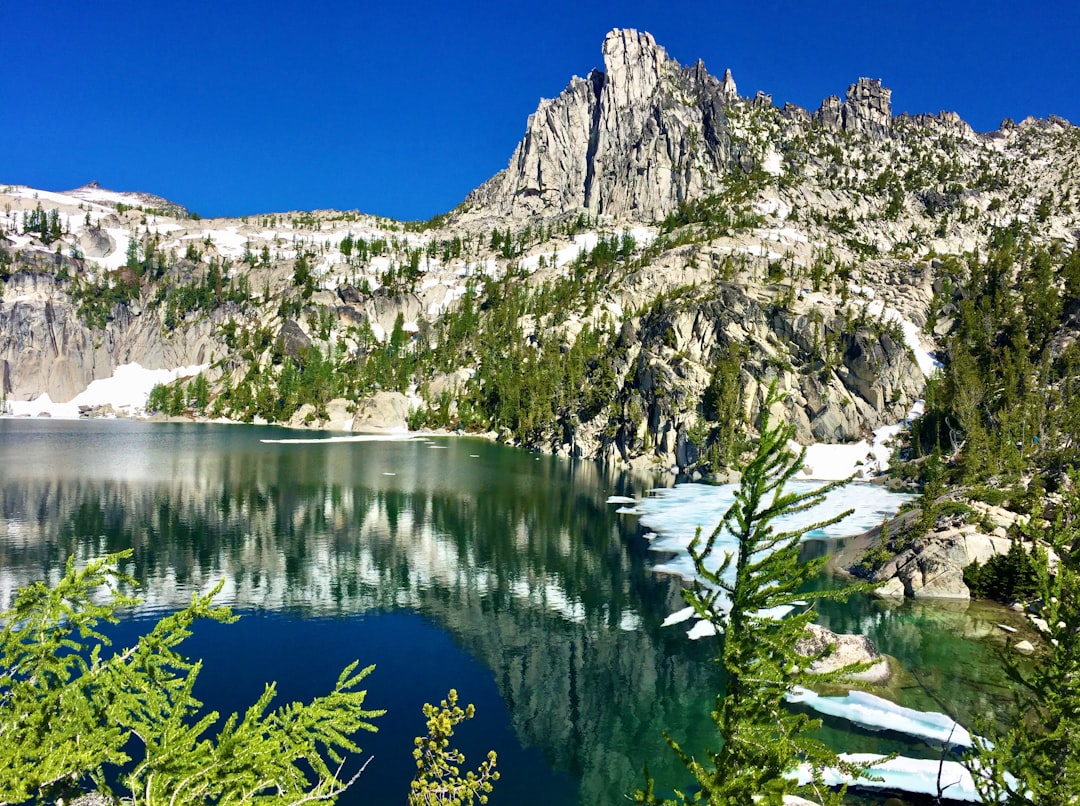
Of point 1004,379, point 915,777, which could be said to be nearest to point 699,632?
point 915,777

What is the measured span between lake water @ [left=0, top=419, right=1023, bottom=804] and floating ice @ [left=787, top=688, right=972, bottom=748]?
91 cm

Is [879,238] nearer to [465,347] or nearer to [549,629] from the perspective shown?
[465,347]

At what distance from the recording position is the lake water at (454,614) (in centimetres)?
2170

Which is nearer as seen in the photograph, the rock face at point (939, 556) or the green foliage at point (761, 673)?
the green foliage at point (761, 673)

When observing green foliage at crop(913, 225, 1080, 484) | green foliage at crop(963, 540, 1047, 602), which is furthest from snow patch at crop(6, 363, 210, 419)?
green foliage at crop(963, 540, 1047, 602)

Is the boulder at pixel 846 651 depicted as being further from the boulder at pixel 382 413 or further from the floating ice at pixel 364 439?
the boulder at pixel 382 413

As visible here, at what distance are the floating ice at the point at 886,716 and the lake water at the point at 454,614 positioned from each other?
0.91m

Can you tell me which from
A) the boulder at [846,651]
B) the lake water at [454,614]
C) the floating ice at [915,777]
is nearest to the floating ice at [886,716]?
the lake water at [454,614]

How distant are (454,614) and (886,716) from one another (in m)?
19.7

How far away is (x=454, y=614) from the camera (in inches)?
1296

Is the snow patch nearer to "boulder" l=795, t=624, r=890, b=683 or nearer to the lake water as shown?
the lake water

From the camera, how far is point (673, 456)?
10706 centimetres

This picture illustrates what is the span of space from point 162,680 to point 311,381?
178 metres

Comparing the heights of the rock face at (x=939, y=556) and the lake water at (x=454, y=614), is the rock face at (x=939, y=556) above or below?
above
